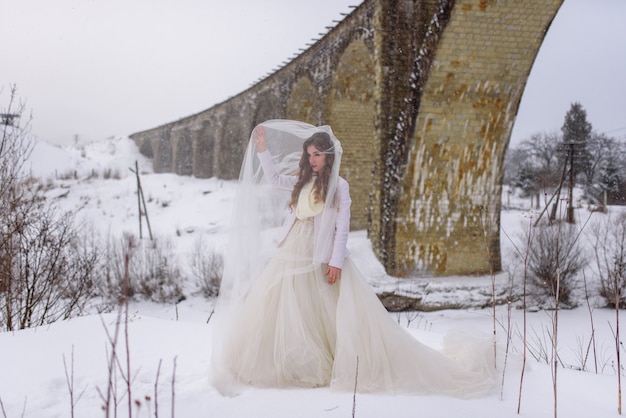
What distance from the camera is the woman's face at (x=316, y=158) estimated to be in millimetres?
2920

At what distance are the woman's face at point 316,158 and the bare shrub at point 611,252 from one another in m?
7.99

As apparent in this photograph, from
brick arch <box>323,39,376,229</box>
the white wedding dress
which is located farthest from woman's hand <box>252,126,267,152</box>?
brick arch <box>323,39,376,229</box>

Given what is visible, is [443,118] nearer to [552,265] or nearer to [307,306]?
[552,265]

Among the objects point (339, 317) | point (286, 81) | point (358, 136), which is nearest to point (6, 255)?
point (339, 317)

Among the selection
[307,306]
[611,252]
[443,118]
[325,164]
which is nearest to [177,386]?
[307,306]

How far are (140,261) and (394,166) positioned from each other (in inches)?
244

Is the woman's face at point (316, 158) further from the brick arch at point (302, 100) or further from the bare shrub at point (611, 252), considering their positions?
the brick arch at point (302, 100)

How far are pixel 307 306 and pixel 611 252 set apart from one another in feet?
32.9

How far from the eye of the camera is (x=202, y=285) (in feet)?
34.2

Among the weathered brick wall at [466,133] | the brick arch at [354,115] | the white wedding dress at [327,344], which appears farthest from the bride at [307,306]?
the brick arch at [354,115]

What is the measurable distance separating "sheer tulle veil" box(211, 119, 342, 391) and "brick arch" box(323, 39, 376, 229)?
27.1ft

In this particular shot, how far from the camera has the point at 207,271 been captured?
10.3 m

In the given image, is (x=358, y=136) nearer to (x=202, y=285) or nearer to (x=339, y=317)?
(x=202, y=285)

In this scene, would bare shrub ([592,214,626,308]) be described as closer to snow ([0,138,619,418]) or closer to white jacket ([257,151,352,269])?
snow ([0,138,619,418])
